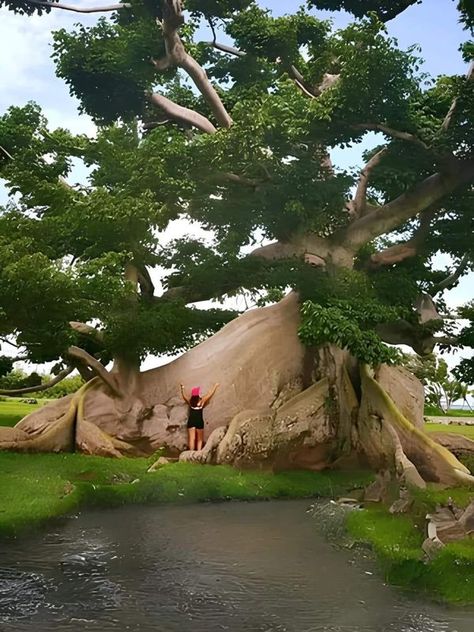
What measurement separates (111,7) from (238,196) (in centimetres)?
929

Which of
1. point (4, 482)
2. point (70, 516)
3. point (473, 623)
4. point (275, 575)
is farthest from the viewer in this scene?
point (4, 482)

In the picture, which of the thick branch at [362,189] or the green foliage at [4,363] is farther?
the thick branch at [362,189]

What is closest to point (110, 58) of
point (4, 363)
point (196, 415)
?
point (4, 363)

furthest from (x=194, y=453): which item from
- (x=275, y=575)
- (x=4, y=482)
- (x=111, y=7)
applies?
(x=111, y=7)

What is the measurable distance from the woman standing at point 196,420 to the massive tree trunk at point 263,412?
42cm

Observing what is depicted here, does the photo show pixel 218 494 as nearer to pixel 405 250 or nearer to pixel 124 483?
pixel 124 483

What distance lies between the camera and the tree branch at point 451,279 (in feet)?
94.6

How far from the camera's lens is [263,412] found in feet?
72.2

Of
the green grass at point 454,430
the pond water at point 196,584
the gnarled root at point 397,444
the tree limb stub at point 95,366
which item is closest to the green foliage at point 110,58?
the tree limb stub at point 95,366

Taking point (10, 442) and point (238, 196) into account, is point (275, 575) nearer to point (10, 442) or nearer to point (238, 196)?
point (10, 442)

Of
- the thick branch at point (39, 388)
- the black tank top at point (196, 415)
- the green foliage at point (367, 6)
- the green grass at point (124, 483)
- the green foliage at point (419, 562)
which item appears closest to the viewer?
the green foliage at point (419, 562)

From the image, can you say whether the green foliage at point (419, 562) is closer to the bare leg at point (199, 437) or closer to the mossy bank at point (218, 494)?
the mossy bank at point (218, 494)

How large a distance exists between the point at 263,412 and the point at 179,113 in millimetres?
12556

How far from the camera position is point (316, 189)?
2239cm
